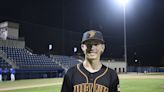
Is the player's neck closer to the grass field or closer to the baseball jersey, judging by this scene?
the baseball jersey

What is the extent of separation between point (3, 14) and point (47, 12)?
356 inches

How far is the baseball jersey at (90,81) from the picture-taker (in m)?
2.95

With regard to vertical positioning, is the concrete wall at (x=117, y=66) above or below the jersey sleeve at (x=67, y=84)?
below

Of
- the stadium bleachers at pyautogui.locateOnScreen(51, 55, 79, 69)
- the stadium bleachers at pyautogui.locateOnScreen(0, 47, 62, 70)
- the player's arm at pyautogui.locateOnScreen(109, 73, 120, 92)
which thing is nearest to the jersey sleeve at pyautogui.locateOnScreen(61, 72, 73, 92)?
the player's arm at pyautogui.locateOnScreen(109, 73, 120, 92)

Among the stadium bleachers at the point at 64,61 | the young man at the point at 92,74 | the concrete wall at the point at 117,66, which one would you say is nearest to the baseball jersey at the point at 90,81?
the young man at the point at 92,74

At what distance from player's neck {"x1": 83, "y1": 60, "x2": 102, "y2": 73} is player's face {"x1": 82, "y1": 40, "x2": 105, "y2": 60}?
7 centimetres

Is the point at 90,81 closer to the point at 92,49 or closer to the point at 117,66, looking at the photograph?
the point at 92,49

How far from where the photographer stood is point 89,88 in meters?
2.96

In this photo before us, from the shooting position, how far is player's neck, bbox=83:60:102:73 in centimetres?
294

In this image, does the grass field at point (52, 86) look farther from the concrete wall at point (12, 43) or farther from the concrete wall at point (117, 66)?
the concrete wall at point (117, 66)

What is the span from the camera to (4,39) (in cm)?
3925

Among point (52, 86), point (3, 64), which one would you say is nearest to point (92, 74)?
point (52, 86)

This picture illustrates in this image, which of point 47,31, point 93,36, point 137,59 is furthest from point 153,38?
point 93,36

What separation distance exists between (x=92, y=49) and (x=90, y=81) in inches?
13.9
